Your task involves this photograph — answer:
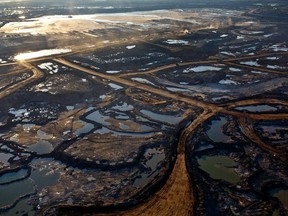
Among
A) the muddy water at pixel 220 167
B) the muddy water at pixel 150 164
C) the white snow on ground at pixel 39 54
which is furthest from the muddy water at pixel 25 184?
the white snow on ground at pixel 39 54

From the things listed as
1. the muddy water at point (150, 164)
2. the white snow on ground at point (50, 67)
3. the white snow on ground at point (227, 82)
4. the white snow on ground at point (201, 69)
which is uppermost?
the muddy water at point (150, 164)

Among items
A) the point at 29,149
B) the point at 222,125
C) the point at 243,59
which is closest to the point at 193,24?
the point at 243,59

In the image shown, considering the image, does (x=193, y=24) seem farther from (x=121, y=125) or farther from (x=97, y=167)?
(x=97, y=167)

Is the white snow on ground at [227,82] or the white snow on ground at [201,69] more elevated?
the white snow on ground at [227,82]

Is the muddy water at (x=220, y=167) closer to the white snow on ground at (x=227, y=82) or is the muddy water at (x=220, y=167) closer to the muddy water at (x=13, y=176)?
the muddy water at (x=13, y=176)

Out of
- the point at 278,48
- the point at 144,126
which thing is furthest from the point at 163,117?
the point at 278,48

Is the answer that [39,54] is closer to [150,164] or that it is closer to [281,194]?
[150,164]

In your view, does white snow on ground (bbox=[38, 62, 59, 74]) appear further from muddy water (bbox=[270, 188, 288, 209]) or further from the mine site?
muddy water (bbox=[270, 188, 288, 209])

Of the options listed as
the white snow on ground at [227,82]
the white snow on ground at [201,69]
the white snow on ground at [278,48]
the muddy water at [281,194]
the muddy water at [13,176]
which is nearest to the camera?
the muddy water at [281,194]

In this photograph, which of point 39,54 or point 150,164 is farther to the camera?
point 39,54
